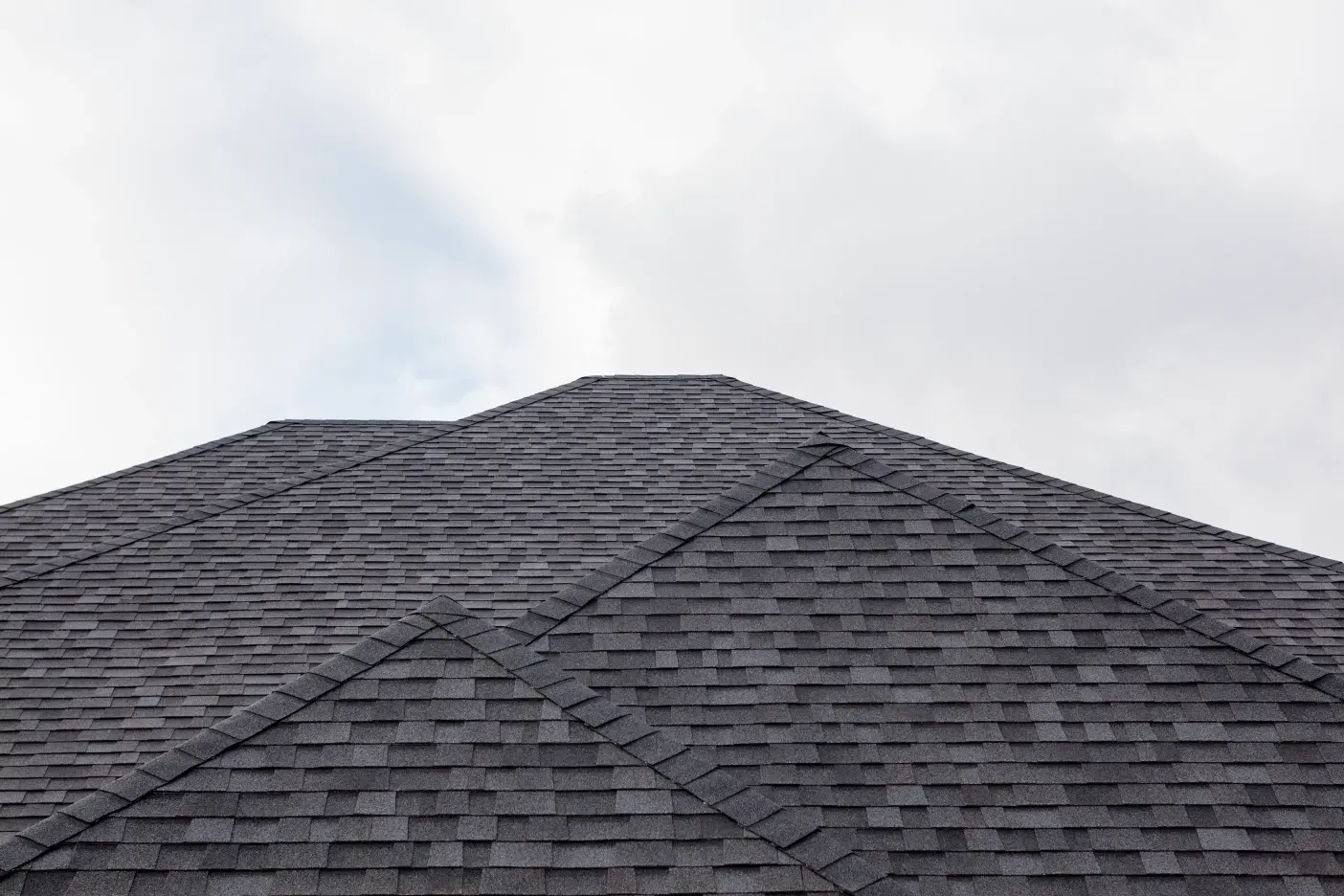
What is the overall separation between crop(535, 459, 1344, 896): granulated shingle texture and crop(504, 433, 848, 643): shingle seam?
0.22ft

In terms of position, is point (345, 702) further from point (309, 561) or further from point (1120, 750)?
point (309, 561)

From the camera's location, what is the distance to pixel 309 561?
1120cm

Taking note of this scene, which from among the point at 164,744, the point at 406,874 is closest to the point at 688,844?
the point at 406,874

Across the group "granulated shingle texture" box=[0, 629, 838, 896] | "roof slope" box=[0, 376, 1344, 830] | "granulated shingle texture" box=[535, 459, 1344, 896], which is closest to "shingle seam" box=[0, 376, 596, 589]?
"roof slope" box=[0, 376, 1344, 830]

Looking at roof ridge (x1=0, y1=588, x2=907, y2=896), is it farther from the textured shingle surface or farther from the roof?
the textured shingle surface

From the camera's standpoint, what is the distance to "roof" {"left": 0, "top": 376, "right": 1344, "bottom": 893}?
583cm

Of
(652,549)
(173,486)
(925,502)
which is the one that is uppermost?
(173,486)

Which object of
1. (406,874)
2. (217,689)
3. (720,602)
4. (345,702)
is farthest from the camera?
(217,689)

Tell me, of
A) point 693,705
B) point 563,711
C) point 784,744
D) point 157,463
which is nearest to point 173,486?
point 157,463

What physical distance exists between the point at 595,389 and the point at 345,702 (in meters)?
8.55

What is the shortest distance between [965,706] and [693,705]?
62.0 inches

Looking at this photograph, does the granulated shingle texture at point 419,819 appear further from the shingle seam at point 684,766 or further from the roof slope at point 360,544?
the roof slope at point 360,544

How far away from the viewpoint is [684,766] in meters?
6.23

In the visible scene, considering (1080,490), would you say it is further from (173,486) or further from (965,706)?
(173,486)
